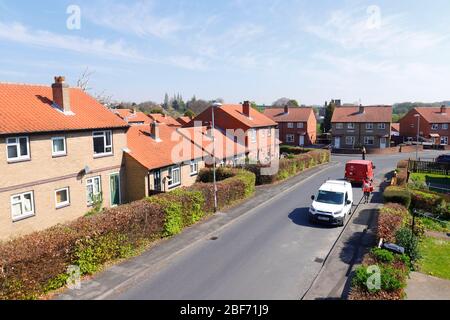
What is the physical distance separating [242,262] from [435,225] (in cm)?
1399

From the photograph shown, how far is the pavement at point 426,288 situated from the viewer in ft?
38.4

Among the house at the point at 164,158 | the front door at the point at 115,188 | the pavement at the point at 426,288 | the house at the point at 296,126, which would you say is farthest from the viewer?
the house at the point at 296,126

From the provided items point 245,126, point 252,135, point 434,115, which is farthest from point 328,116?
point 245,126

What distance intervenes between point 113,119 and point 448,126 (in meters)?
64.0

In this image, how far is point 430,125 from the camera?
216 ft

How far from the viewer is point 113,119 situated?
2336cm

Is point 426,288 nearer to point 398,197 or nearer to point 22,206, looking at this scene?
point 398,197

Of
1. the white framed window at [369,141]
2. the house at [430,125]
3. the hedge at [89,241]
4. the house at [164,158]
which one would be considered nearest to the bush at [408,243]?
the hedge at [89,241]

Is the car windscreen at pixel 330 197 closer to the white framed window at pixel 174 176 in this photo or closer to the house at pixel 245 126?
the white framed window at pixel 174 176

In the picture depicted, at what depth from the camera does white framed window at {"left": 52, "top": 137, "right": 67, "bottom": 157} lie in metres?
19.0

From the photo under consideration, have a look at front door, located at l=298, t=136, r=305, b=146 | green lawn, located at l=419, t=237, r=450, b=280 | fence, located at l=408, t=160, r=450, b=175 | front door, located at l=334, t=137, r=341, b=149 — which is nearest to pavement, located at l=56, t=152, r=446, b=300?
green lawn, located at l=419, t=237, r=450, b=280

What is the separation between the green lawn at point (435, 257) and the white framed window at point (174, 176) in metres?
16.2

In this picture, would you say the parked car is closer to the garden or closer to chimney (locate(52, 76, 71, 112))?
the garden
